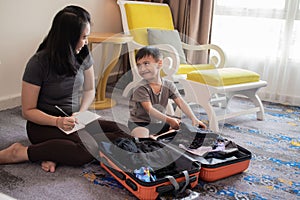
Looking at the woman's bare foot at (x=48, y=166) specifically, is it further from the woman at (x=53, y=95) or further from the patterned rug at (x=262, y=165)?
the patterned rug at (x=262, y=165)

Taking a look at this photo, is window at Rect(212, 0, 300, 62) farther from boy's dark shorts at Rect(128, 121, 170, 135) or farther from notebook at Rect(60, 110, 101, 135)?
notebook at Rect(60, 110, 101, 135)

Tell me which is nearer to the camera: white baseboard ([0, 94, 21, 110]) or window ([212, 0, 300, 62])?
white baseboard ([0, 94, 21, 110])

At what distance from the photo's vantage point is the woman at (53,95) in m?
1.46

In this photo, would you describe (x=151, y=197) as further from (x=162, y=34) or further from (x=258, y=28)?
(x=258, y=28)

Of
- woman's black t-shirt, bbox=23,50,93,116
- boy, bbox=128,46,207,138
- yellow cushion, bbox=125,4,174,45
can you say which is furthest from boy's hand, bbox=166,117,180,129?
yellow cushion, bbox=125,4,174,45

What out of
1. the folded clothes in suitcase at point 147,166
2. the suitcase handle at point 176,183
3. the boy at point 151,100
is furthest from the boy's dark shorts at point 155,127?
the suitcase handle at point 176,183

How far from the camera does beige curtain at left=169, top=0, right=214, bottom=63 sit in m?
2.96

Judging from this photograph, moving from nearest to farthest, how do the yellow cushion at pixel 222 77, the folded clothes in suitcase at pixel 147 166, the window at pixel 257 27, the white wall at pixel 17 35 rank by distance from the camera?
the folded clothes in suitcase at pixel 147 166 < the yellow cushion at pixel 222 77 < the white wall at pixel 17 35 < the window at pixel 257 27

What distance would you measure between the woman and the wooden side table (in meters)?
0.73

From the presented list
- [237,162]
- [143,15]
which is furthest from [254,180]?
[143,15]

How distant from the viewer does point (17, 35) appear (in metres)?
2.26

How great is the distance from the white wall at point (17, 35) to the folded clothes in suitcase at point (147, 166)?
1049 millimetres

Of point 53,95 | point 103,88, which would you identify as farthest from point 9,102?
point 53,95

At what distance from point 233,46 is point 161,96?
1.59 meters
